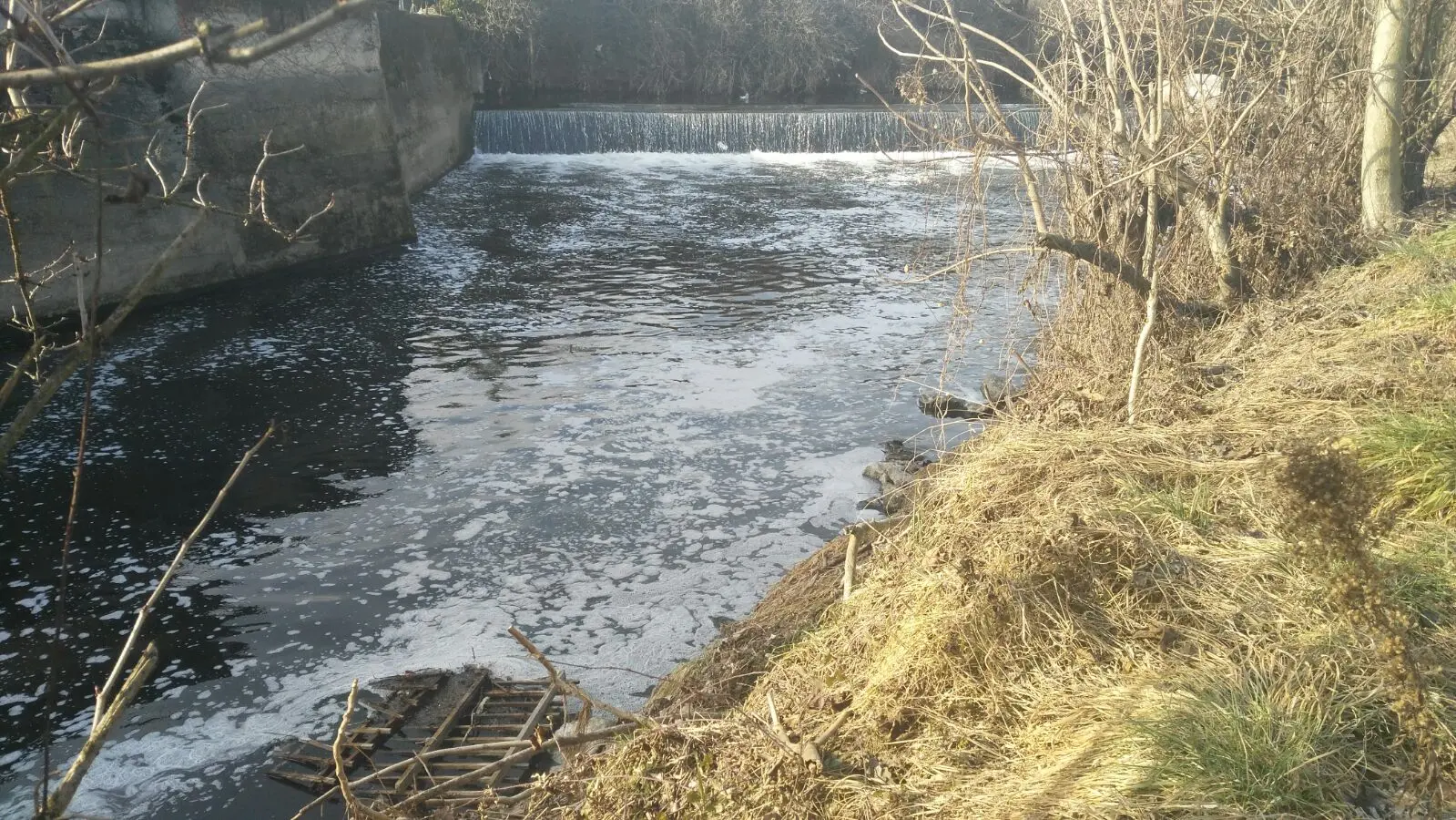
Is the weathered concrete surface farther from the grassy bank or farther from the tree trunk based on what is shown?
the grassy bank

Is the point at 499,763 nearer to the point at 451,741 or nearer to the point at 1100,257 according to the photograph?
the point at 451,741

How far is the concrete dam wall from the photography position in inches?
520

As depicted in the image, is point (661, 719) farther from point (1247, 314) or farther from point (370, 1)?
point (1247, 314)

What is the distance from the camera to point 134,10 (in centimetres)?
1444

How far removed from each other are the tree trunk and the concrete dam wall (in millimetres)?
11173

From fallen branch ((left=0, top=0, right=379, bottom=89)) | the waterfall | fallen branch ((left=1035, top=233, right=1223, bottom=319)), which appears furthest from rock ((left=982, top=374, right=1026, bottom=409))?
the waterfall

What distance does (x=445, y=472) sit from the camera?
31.9ft

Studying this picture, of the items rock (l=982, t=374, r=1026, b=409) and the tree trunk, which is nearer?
the tree trunk

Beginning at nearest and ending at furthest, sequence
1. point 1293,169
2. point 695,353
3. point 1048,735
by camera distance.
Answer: point 1048,735, point 1293,169, point 695,353

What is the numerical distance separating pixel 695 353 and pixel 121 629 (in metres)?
6.98

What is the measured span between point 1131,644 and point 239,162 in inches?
584

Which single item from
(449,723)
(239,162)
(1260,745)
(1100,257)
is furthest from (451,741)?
(239,162)

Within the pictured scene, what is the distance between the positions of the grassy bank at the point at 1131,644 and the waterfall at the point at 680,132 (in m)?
22.5

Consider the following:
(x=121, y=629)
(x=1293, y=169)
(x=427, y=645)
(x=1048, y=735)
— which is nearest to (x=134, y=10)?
(x=121, y=629)
